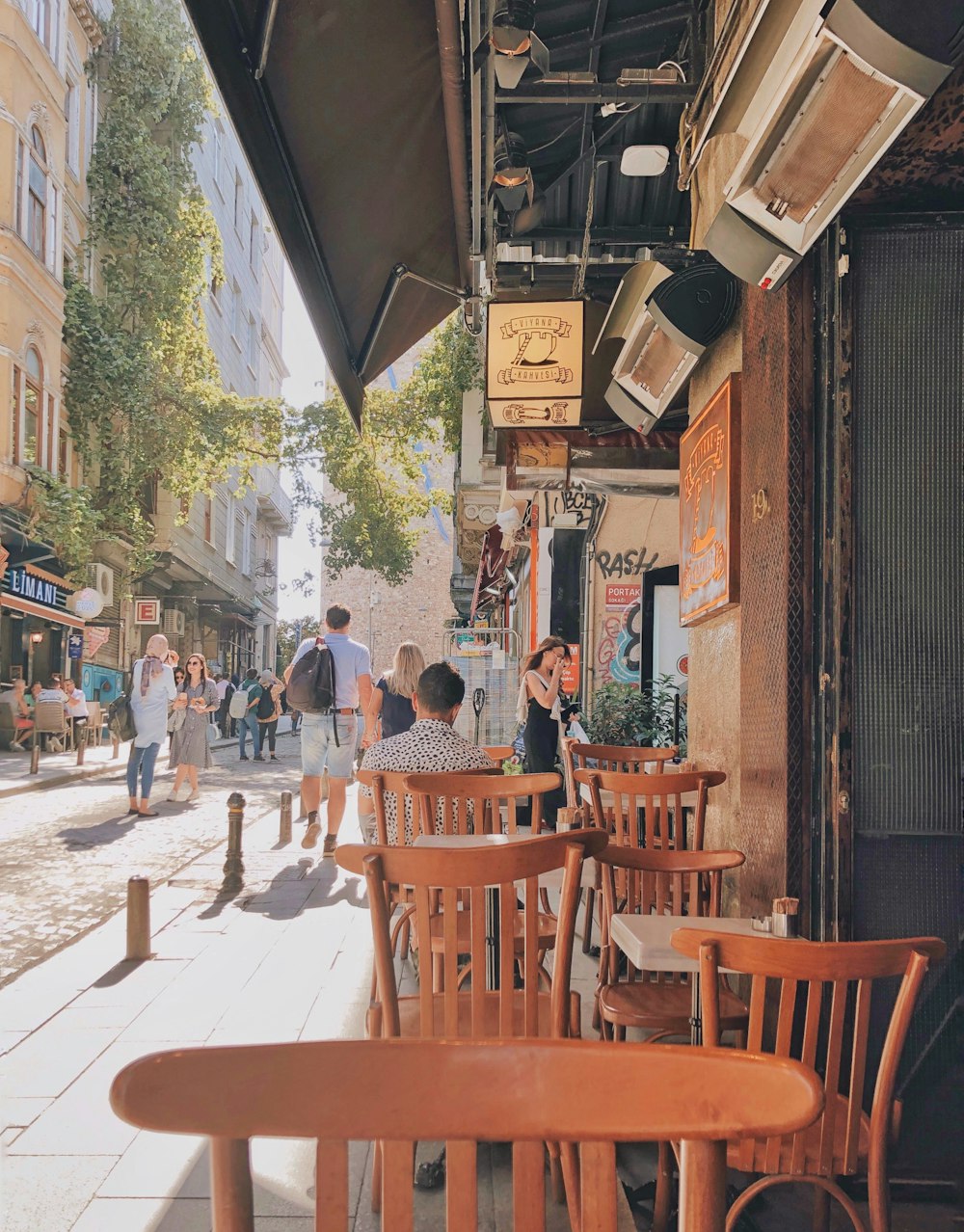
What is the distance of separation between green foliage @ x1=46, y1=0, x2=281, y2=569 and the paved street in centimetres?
1022

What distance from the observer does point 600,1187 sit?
1.05 m

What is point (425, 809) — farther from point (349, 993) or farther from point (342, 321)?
point (342, 321)

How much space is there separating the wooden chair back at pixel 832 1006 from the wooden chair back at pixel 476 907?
0.47 meters

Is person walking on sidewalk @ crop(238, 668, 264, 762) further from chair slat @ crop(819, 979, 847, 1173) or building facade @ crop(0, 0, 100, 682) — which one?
chair slat @ crop(819, 979, 847, 1173)

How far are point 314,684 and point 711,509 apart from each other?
441cm

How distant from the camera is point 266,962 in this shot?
5.58 meters

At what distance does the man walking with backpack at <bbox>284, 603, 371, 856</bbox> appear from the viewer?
28.5ft

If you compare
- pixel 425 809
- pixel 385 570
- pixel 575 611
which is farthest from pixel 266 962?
pixel 385 570

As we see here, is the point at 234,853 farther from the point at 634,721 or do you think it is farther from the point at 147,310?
the point at 147,310

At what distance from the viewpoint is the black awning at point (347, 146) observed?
12.3ft

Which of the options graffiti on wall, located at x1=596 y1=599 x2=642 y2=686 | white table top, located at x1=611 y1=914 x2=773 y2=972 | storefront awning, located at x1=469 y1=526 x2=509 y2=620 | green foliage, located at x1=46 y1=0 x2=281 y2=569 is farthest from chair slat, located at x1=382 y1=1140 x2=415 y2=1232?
green foliage, located at x1=46 y1=0 x2=281 y2=569

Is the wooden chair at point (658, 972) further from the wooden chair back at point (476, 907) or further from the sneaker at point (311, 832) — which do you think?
the sneaker at point (311, 832)

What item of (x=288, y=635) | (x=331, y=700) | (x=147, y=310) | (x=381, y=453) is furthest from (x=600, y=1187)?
(x=288, y=635)

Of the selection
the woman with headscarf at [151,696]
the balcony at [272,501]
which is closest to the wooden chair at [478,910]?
the woman with headscarf at [151,696]
